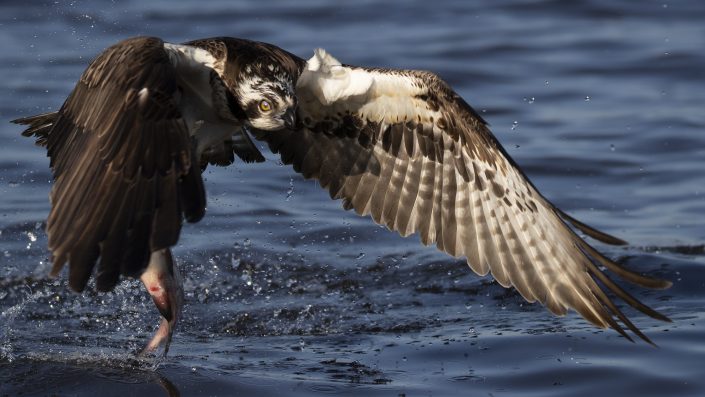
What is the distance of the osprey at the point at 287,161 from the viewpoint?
17.7ft

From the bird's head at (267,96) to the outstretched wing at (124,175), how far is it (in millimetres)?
595

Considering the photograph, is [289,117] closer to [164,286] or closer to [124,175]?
[164,286]

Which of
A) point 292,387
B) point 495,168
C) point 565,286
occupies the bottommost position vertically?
point 292,387

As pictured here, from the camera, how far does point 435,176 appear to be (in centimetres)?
736

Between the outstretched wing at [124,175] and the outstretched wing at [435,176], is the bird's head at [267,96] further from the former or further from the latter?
the outstretched wing at [124,175]

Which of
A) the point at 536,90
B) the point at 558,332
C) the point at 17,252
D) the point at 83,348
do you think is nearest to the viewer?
the point at 83,348

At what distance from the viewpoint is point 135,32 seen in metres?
13.2

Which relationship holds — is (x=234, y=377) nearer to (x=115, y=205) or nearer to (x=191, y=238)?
(x=115, y=205)

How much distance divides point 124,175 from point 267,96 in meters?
1.28

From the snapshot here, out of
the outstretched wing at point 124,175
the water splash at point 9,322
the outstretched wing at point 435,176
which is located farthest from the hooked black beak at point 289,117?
the water splash at point 9,322

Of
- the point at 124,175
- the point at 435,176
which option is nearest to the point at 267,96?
the point at 435,176

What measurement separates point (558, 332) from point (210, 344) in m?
1.87

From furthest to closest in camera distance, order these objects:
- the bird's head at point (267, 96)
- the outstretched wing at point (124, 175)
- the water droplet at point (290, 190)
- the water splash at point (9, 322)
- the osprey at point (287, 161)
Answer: the water droplet at point (290, 190) → the water splash at point (9, 322) → the bird's head at point (267, 96) → the osprey at point (287, 161) → the outstretched wing at point (124, 175)

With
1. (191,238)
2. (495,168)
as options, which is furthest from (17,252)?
(495,168)
